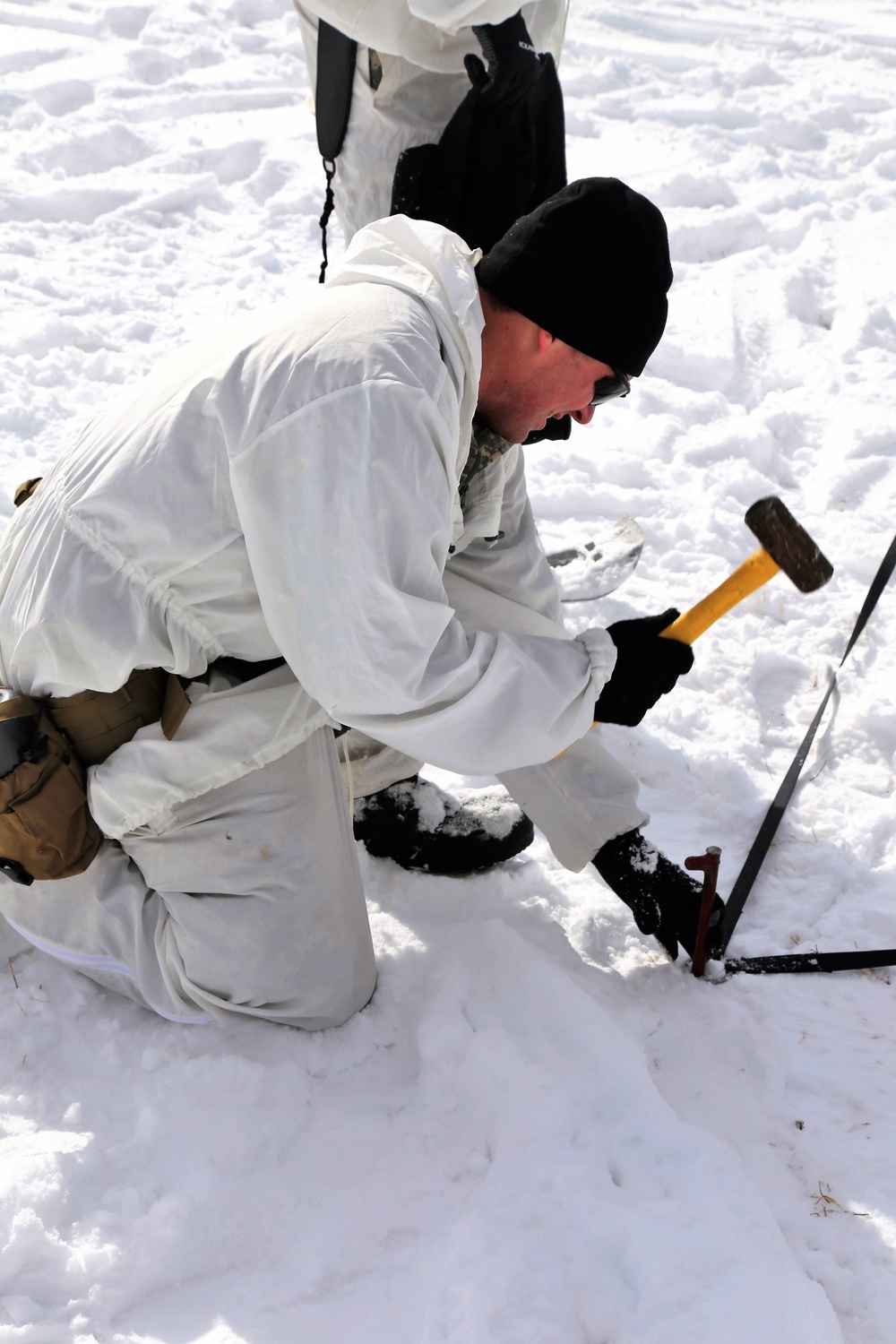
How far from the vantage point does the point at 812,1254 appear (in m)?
1.52

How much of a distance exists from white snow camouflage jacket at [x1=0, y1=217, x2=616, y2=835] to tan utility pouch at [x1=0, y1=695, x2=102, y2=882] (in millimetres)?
51

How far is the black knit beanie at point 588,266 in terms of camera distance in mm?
1596

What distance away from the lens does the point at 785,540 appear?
1862 millimetres

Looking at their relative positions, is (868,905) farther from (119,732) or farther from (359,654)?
(119,732)

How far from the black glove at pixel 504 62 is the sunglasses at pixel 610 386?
0.95 meters

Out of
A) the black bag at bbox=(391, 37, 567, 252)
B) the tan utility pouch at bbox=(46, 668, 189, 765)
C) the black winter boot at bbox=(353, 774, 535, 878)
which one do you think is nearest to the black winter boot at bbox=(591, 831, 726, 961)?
the black winter boot at bbox=(353, 774, 535, 878)

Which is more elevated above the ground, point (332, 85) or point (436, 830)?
point (332, 85)

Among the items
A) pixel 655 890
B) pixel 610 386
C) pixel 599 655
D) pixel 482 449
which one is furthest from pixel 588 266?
pixel 655 890

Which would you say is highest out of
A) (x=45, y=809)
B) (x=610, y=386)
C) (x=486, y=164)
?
(x=486, y=164)

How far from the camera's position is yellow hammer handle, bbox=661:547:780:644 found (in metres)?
1.89

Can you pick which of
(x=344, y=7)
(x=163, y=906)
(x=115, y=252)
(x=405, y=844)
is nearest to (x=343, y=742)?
(x=405, y=844)

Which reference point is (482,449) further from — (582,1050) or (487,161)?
(582,1050)

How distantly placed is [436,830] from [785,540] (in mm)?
880

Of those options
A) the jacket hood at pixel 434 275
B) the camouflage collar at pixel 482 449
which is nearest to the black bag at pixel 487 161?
the camouflage collar at pixel 482 449
